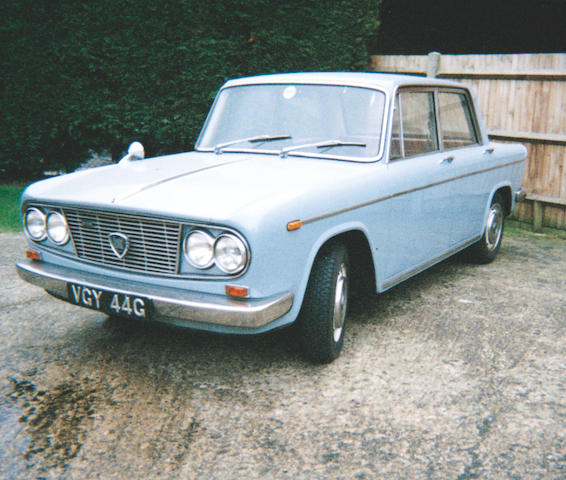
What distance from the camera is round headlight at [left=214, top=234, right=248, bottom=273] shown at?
9.44ft

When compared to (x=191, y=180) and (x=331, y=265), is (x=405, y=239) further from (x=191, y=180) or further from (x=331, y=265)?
(x=191, y=180)

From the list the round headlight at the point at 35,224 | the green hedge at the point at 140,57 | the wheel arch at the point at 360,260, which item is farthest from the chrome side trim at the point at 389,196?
the green hedge at the point at 140,57

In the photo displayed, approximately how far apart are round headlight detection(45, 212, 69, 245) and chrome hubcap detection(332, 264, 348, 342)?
154 cm

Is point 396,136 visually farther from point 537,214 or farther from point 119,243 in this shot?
point 537,214

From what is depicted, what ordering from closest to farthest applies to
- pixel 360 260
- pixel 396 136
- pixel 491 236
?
pixel 360 260 → pixel 396 136 → pixel 491 236

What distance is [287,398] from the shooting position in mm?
3162

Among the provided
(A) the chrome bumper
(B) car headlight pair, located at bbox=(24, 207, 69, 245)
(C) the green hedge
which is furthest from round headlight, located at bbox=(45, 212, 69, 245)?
(C) the green hedge

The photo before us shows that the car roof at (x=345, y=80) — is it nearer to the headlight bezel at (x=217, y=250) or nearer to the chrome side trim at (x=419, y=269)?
the chrome side trim at (x=419, y=269)

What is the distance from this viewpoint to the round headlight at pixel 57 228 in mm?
3414

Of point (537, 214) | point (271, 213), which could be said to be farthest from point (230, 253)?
point (537, 214)

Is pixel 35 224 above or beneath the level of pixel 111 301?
above

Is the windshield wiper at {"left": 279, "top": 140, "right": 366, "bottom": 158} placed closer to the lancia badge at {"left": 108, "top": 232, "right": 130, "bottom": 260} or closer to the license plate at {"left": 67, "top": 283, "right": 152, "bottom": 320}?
the lancia badge at {"left": 108, "top": 232, "right": 130, "bottom": 260}

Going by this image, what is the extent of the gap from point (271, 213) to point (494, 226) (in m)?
3.58

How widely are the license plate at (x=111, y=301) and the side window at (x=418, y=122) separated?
6.97 ft
